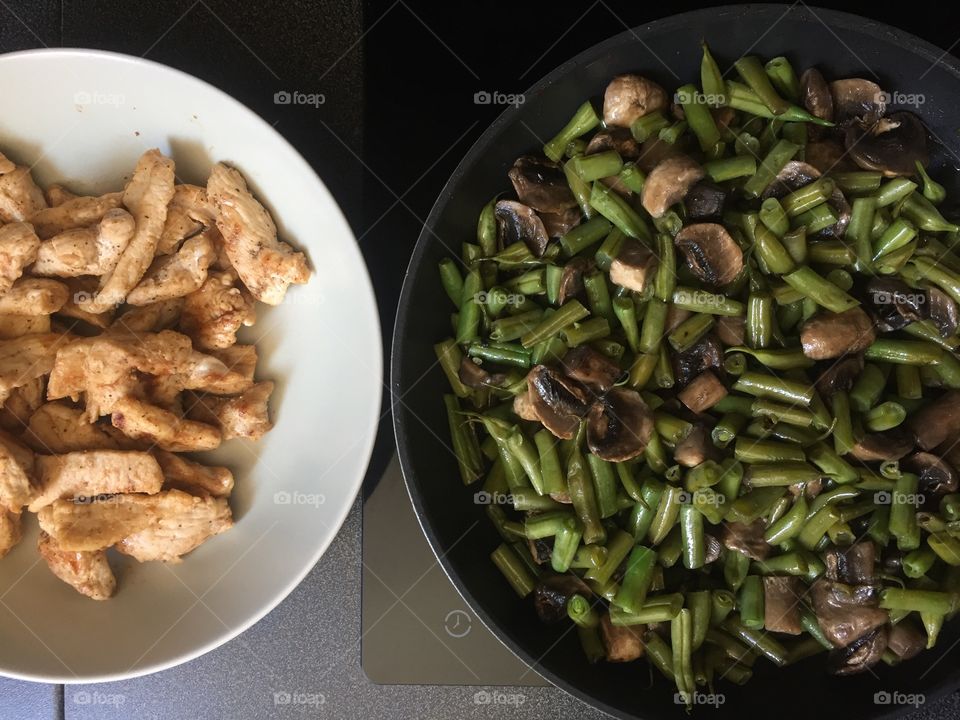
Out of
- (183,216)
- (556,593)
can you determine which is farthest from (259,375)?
(556,593)

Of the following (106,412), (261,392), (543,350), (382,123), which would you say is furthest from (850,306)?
(106,412)

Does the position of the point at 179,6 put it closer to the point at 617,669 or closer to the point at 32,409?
the point at 32,409

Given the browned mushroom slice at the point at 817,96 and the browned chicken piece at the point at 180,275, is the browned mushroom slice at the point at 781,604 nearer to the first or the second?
the browned mushroom slice at the point at 817,96

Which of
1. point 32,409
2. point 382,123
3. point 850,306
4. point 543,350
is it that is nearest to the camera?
point 850,306

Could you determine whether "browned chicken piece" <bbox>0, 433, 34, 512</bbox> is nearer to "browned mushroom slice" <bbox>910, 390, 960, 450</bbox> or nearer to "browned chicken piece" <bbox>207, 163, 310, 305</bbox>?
"browned chicken piece" <bbox>207, 163, 310, 305</bbox>

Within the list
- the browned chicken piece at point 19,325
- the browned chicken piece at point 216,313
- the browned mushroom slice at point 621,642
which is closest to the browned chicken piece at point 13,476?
the browned chicken piece at point 19,325

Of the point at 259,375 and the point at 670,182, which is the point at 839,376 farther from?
the point at 259,375
